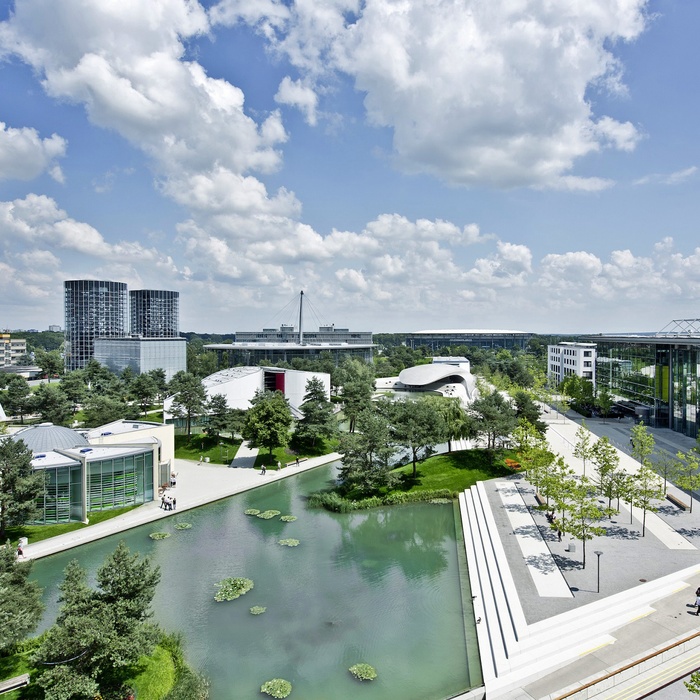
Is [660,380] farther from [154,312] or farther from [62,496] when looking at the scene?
[154,312]

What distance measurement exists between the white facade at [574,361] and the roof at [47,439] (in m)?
→ 50.1

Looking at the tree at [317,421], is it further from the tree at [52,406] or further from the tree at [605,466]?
the tree at [52,406]

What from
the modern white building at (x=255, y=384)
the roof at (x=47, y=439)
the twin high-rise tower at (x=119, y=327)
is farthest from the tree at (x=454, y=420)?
the twin high-rise tower at (x=119, y=327)

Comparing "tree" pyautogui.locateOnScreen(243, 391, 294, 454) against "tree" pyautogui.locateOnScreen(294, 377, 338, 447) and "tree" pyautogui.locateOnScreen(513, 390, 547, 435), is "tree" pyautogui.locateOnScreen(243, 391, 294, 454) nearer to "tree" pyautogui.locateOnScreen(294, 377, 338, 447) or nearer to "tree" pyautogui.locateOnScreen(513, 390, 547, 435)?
"tree" pyautogui.locateOnScreen(294, 377, 338, 447)

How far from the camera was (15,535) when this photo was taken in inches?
816

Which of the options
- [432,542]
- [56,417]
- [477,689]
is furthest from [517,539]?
[56,417]

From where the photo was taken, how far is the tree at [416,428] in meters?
27.1

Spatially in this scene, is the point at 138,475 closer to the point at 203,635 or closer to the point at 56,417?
the point at 203,635

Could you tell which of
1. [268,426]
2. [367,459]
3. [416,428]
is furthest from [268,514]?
[416,428]

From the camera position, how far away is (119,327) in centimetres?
9988

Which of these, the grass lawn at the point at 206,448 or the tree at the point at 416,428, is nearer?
the tree at the point at 416,428

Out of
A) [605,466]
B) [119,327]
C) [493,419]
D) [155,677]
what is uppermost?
[119,327]

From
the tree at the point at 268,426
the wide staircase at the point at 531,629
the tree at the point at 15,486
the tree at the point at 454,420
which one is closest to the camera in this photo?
the wide staircase at the point at 531,629

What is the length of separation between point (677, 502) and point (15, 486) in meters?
27.3
